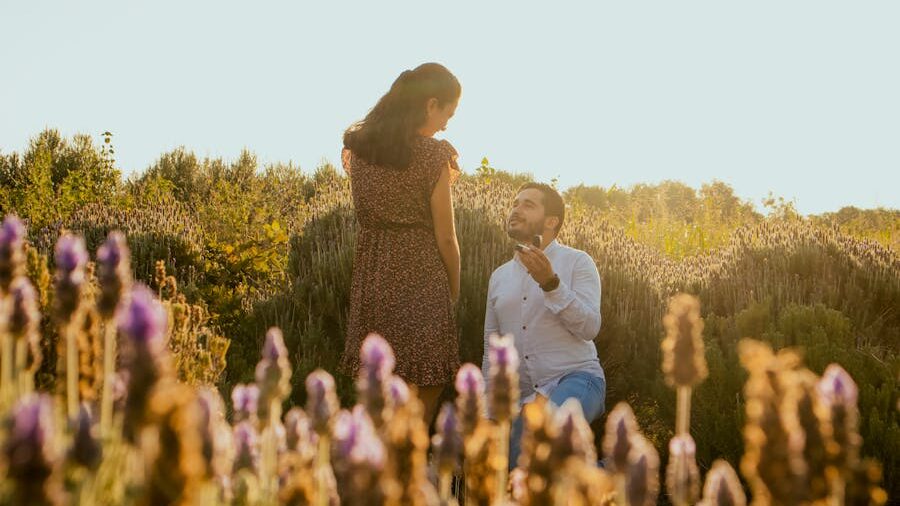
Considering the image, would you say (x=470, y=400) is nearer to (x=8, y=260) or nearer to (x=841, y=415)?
(x=841, y=415)

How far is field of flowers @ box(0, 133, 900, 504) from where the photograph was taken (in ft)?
3.52

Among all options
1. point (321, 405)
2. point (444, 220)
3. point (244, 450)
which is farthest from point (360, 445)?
point (444, 220)

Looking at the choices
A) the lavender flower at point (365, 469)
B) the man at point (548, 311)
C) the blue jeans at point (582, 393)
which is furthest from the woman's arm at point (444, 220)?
the lavender flower at point (365, 469)

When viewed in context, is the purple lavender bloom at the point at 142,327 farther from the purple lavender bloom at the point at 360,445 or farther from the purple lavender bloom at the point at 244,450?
the purple lavender bloom at the point at 244,450

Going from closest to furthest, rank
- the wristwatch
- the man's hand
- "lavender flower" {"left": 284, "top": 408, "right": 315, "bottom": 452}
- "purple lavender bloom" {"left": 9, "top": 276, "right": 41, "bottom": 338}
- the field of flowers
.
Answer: the field of flowers < "purple lavender bloom" {"left": 9, "top": 276, "right": 41, "bottom": 338} < "lavender flower" {"left": 284, "top": 408, "right": 315, "bottom": 452} < the man's hand < the wristwatch

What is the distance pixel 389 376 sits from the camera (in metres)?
1.48

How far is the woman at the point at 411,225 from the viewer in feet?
13.9

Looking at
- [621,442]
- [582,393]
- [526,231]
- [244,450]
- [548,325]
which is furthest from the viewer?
[526,231]

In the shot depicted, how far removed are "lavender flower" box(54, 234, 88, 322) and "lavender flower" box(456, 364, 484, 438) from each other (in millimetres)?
654

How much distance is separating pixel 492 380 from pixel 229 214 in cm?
850

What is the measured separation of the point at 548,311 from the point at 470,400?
3354mm

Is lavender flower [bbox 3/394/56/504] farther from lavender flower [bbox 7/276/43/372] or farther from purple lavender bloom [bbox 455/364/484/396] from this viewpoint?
purple lavender bloom [bbox 455/364/484/396]

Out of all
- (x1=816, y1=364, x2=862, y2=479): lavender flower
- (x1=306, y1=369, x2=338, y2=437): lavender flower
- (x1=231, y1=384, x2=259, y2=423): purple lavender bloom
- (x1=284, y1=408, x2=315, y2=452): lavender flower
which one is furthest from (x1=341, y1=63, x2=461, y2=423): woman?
(x1=816, y1=364, x2=862, y2=479): lavender flower

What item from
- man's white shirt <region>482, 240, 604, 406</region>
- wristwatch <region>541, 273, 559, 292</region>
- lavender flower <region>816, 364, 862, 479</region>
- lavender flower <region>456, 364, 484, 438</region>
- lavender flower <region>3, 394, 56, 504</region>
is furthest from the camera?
man's white shirt <region>482, 240, 604, 406</region>
